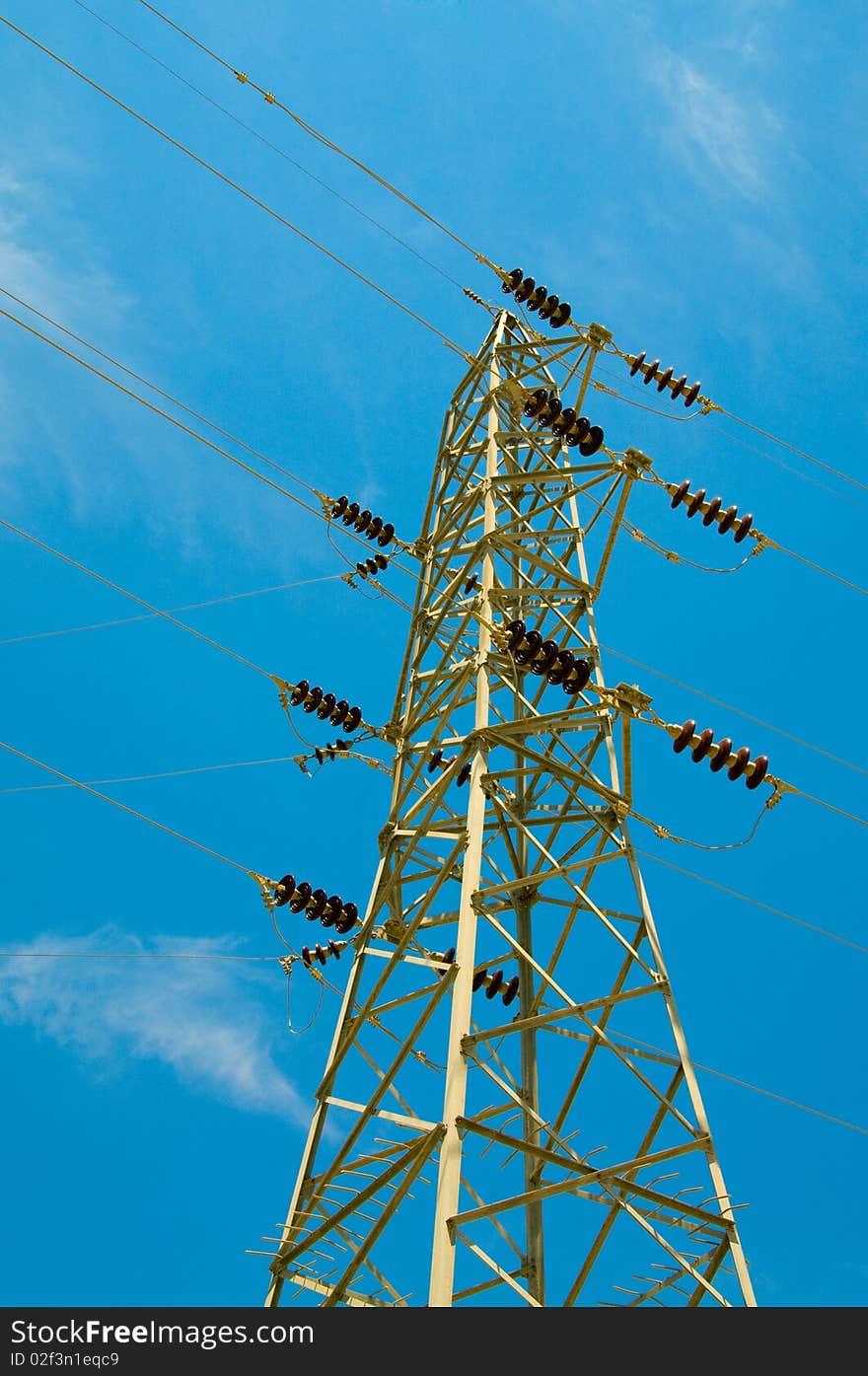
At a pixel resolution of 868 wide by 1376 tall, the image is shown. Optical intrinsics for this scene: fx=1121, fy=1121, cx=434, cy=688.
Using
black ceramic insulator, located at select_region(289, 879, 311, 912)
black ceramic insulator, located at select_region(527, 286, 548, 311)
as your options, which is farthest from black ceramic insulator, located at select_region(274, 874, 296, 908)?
black ceramic insulator, located at select_region(527, 286, 548, 311)

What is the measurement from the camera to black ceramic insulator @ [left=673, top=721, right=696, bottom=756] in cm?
1327

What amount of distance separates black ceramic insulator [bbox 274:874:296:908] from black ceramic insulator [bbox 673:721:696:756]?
5.86m

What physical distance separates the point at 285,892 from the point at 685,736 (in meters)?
6.13

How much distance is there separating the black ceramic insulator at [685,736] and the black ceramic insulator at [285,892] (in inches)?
231

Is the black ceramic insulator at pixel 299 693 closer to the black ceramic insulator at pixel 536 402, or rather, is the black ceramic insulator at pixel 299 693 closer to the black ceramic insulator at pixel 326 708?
the black ceramic insulator at pixel 326 708

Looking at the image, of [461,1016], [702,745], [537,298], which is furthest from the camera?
[537,298]

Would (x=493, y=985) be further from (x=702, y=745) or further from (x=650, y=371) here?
(x=650, y=371)

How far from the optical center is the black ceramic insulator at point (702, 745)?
13.3 m

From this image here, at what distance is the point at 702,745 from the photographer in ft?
43.7

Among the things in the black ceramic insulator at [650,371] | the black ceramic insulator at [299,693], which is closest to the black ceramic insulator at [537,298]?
the black ceramic insulator at [650,371]

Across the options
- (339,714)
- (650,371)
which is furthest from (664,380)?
(339,714)

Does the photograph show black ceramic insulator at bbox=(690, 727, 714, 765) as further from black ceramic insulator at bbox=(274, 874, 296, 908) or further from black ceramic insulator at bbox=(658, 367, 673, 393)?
black ceramic insulator at bbox=(658, 367, 673, 393)
